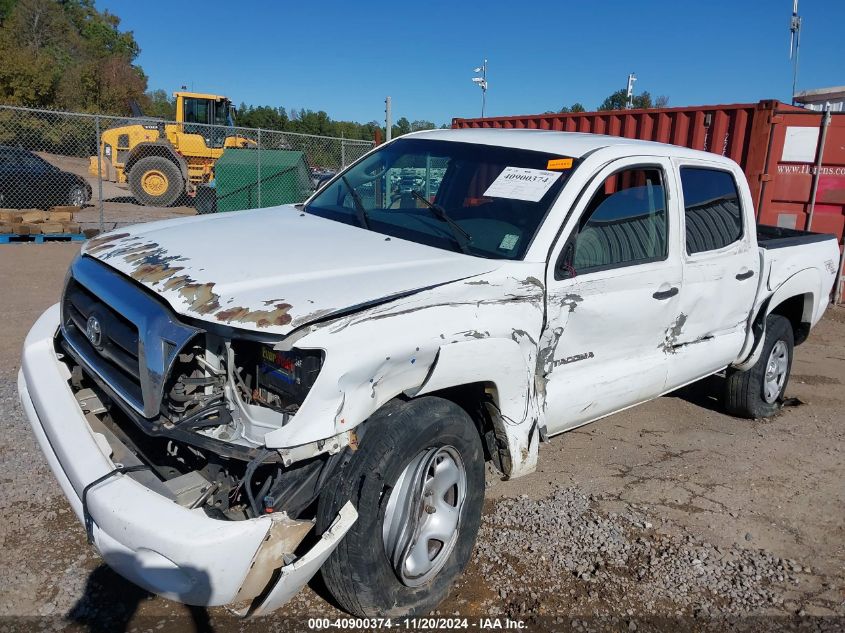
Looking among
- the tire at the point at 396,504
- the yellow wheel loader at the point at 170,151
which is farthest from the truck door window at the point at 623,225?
the yellow wheel loader at the point at 170,151

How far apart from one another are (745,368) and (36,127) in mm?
23228

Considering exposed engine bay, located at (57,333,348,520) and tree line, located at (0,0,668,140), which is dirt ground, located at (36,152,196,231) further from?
tree line, located at (0,0,668,140)

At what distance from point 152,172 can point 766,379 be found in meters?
16.7

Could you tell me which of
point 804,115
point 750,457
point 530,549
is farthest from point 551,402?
point 804,115

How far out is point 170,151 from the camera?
18.0 meters

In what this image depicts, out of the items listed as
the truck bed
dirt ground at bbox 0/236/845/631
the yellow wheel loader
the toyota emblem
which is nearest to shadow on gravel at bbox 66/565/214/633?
dirt ground at bbox 0/236/845/631

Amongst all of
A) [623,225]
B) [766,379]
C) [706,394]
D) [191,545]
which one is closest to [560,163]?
Result: [623,225]

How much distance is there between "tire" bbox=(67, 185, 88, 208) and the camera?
54.1 feet

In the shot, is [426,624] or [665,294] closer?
[426,624]

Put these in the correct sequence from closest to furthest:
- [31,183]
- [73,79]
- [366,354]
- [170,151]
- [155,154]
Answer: [366,354]
[31,183]
[170,151]
[155,154]
[73,79]

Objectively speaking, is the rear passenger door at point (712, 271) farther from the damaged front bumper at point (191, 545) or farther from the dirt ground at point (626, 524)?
the damaged front bumper at point (191, 545)

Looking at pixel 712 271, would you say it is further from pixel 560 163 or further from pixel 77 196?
pixel 77 196

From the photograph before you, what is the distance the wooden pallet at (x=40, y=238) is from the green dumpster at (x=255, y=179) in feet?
9.73

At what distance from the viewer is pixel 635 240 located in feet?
12.4
